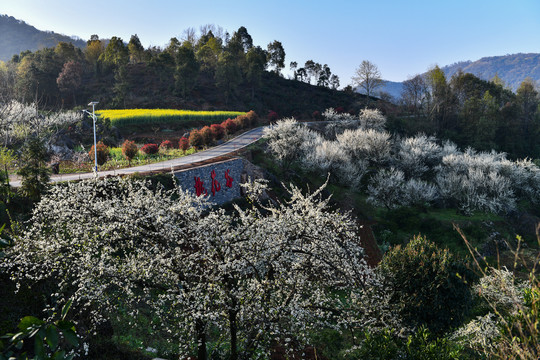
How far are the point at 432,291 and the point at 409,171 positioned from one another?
31.6 m

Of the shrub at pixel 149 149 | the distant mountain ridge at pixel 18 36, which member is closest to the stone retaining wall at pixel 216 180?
the shrub at pixel 149 149

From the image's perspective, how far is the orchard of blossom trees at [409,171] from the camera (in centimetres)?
3503

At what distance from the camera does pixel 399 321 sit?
12.9 meters

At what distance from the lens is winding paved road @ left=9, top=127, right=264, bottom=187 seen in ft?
72.5

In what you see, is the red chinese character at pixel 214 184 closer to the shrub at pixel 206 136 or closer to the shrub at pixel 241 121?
the shrub at pixel 206 136

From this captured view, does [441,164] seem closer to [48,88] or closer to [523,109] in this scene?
[523,109]

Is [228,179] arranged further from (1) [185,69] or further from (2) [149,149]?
(1) [185,69]

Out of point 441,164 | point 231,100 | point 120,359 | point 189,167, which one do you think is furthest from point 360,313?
point 231,100

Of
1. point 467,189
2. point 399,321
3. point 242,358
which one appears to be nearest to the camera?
point 242,358

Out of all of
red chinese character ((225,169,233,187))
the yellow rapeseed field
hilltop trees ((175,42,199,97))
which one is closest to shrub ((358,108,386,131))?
the yellow rapeseed field

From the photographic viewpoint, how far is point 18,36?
6998 inches

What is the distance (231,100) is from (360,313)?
219 ft

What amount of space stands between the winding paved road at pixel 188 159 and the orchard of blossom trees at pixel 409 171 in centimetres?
410

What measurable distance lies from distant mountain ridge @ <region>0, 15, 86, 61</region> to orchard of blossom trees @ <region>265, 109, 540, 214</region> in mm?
179602
